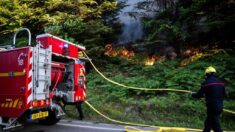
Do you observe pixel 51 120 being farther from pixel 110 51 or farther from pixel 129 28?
pixel 129 28

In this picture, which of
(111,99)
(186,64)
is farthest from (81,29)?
(186,64)

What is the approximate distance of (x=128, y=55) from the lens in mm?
14375

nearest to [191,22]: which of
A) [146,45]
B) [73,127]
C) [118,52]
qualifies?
[146,45]

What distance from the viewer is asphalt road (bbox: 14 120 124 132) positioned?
7.63m

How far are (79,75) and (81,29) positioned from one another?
215 inches

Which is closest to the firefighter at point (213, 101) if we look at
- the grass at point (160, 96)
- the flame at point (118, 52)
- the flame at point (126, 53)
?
the grass at point (160, 96)

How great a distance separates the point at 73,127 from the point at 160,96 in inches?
147

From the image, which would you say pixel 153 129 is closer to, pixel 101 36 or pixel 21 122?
pixel 21 122

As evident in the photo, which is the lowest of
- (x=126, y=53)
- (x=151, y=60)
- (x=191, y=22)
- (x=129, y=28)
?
(x=151, y=60)

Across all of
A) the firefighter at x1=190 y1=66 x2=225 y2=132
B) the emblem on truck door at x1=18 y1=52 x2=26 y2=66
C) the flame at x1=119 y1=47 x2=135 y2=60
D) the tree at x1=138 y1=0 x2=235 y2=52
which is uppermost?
the tree at x1=138 y1=0 x2=235 y2=52

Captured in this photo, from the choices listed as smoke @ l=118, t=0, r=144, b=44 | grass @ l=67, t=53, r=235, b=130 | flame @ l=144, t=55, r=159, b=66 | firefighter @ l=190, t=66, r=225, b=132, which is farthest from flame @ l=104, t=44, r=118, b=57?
firefighter @ l=190, t=66, r=225, b=132

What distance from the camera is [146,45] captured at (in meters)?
13.2

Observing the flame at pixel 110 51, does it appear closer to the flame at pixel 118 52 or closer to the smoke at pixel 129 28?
the flame at pixel 118 52

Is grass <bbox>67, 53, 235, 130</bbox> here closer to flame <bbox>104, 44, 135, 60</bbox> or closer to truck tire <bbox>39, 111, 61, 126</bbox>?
flame <bbox>104, 44, 135, 60</bbox>
